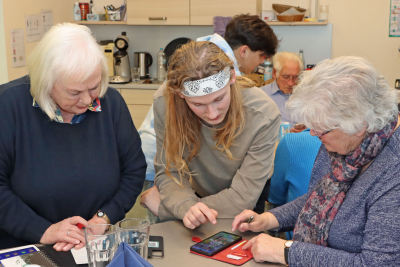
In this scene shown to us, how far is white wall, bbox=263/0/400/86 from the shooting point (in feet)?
13.9

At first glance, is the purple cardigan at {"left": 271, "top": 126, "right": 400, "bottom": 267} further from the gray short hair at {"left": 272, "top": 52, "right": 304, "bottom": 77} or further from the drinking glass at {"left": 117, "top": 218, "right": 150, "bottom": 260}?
the gray short hair at {"left": 272, "top": 52, "right": 304, "bottom": 77}

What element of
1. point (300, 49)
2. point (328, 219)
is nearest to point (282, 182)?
point (328, 219)

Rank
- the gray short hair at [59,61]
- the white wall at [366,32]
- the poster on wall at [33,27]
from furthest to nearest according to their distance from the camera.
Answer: the white wall at [366,32], the poster on wall at [33,27], the gray short hair at [59,61]

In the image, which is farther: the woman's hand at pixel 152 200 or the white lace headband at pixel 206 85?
the woman's hand at pixel 152 200

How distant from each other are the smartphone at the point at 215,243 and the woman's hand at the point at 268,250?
101 millimetres

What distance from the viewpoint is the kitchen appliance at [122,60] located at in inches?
176

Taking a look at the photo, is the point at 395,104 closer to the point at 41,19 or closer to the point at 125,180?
the point at 125,180

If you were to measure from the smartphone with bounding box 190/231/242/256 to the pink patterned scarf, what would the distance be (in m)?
0.21

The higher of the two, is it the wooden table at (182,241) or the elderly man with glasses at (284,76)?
the elderly man with glasses at (284,76)

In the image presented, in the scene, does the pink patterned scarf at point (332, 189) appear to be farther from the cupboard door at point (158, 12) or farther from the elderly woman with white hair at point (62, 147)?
the cupboard door at point (158, 12)

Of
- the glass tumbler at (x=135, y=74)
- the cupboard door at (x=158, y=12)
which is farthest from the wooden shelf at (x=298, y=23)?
the glass tumbler at (x=135, y=74)

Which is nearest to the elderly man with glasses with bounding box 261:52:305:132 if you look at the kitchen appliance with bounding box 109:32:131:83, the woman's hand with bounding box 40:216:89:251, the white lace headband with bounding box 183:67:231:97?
the kitchen appliance with bounding box 109:32:131:83

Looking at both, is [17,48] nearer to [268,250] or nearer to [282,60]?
[282,60]

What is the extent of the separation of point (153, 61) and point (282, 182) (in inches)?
125
